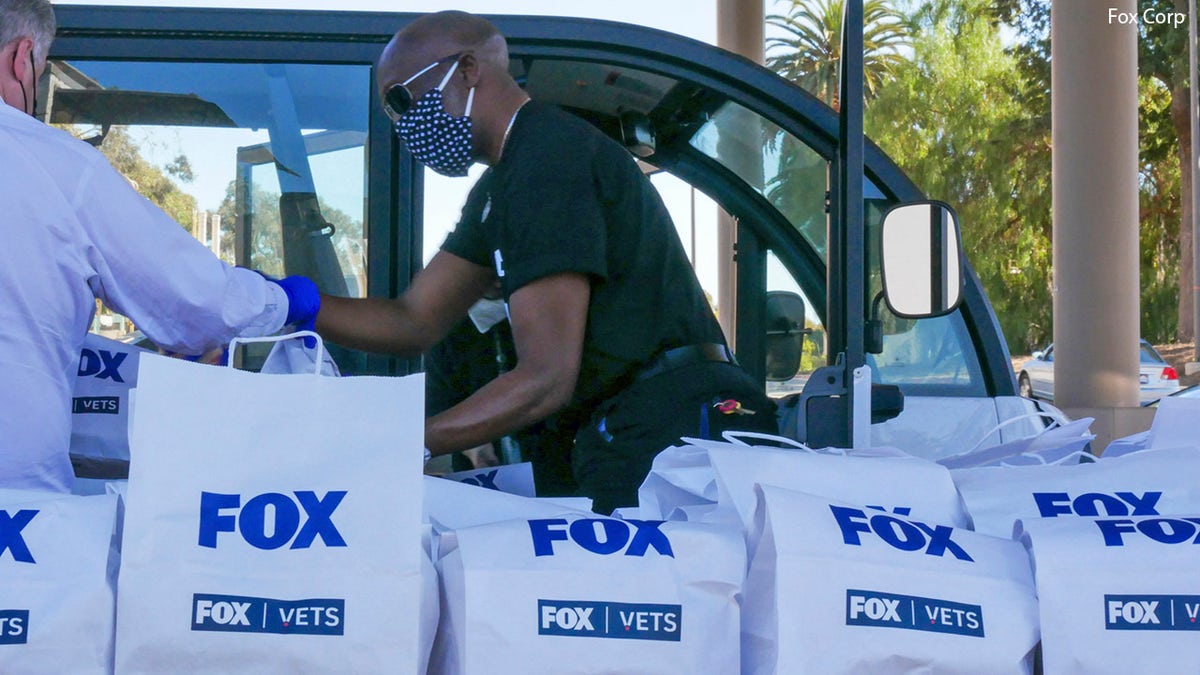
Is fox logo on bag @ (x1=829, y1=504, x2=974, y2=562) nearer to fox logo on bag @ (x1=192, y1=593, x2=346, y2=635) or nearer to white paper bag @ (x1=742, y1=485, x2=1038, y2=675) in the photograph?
white paper bag @ (x1=742, y1=485, x2=1038, y2=675)

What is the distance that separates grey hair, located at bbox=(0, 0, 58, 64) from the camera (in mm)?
2209

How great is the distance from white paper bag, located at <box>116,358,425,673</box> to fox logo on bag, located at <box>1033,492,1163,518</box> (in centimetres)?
97

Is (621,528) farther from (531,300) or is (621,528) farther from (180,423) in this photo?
(531,300)

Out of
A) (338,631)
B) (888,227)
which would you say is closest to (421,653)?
(338,631)

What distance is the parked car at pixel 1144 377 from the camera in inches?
810

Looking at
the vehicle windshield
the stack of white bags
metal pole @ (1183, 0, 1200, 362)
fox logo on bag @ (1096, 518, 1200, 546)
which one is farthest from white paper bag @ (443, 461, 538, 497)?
metal pole @ (1183, 0, 1200, 362)

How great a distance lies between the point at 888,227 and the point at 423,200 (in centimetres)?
102

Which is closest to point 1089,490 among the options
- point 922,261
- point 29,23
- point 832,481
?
point 832,481

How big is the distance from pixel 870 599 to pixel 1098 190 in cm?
1235

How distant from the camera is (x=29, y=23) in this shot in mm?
2242

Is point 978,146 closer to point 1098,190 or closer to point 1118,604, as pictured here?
point 1098,190

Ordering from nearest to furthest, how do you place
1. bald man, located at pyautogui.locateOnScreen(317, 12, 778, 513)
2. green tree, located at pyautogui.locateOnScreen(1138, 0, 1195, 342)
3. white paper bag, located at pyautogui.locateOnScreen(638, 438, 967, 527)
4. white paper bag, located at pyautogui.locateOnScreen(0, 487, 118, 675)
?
1. white paper bag, located at pyautogui.locateOnScreen(0, 487, 118, 675)
2. white paper bag, located at pyautogui.locateOnScreen(638, 438, 967, 527)
3. bald man, located at pyautogui.locateOnScreen(317, 12, 778, 513)
4. green tree, located at pyautogui.locateOnScreen(1138, 0, 1195, 342)

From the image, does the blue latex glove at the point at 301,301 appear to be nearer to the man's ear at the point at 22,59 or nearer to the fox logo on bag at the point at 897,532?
the man's ear at the point at 22,59

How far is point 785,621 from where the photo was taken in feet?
5.41
